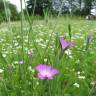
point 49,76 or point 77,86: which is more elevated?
point 49,76

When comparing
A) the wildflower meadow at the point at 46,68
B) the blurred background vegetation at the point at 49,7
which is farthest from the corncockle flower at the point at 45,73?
the blurred background vegetation at the point at 49,7

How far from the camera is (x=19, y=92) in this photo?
1658mm

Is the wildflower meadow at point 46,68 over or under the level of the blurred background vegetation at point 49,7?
under

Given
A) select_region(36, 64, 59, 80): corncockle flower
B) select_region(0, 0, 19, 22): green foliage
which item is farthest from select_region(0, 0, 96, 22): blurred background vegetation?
select_region(36, 64, 59, 80): corncockle flower

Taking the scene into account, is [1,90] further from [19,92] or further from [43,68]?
[43,68]

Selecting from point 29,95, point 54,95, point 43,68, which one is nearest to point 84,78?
point 29,95

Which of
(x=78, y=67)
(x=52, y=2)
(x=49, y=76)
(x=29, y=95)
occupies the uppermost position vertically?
(x=52, y=2)

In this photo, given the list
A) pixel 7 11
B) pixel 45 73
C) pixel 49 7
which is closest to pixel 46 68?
pixel 45 73

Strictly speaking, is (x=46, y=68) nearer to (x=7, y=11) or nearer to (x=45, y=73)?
(x=45, y=73)

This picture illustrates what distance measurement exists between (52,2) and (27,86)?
453mm

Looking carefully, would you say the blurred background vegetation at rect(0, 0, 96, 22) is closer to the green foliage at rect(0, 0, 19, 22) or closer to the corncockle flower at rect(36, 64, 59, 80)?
the green foliage at rect(0, 0, 19, 22)

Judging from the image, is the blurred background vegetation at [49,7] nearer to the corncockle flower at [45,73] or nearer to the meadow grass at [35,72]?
the meadow grass at [35,72]

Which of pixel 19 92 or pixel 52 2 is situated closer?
pixel 19 92

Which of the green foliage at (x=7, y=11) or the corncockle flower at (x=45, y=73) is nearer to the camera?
the corncockle flower at (x=45, y=73)
